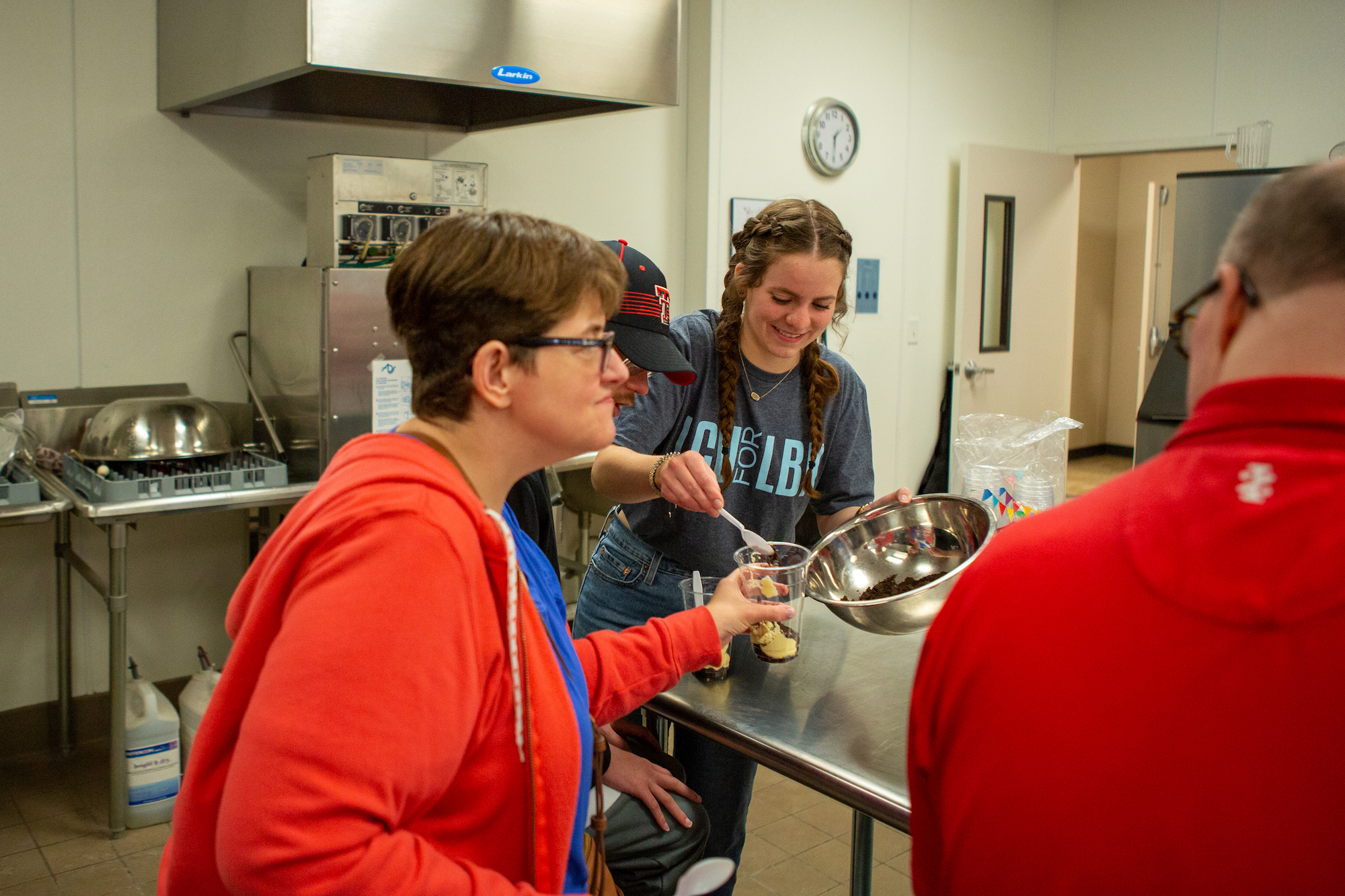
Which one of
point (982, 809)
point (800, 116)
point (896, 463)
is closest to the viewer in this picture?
point (982, 809)

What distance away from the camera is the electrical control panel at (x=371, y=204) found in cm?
300

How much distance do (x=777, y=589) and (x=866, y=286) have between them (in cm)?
380

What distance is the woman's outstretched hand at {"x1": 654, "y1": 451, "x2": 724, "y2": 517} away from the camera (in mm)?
1549

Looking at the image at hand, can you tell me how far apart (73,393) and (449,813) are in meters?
2.71

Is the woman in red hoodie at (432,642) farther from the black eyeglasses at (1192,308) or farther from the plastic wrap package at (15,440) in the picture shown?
the plastic wrap package at (15,440)

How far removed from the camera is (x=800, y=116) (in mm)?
4613

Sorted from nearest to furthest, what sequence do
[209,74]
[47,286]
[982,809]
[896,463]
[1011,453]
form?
[982,809]
[1011,453]
[209,74]
[47,286]
[896,463]

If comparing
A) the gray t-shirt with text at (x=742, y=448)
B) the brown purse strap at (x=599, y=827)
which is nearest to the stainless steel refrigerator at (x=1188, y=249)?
the gray t-shirt with text at (x=742, y=448)

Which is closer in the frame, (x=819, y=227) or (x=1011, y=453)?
(x=819, y=227)

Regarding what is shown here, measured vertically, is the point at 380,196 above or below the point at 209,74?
below

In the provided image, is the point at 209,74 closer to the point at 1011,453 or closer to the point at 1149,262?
the point at 1011,453

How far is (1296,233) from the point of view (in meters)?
0.64

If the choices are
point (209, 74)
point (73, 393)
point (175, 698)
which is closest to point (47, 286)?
point (73, 393)

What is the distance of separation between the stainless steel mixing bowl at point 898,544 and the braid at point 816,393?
18cm
